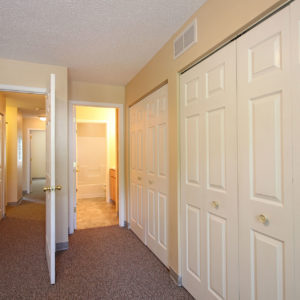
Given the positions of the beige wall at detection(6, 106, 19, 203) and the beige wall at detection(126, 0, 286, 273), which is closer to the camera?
the beige wall at detection(126, 0, 286, 273)

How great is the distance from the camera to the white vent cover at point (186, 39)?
1.83 meters

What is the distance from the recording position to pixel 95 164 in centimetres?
673

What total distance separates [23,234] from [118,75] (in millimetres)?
2980

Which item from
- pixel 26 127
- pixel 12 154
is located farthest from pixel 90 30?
pixel 26 127

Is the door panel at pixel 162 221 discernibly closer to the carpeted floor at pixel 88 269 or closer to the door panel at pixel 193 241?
the carpeted floor at pixel 88 269

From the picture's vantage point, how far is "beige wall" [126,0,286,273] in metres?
1.36

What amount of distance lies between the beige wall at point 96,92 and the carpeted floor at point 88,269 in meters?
2.22

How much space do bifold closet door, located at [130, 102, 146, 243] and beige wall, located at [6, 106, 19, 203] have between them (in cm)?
359

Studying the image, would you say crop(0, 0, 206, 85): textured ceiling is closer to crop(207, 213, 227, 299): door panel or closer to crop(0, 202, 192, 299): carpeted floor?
crop(207, 213, 227, 299): door panel

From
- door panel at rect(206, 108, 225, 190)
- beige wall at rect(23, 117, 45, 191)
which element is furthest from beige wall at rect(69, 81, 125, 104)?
beige wall at rect(23, 117, 45, 191)

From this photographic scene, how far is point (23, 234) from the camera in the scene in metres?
3.52

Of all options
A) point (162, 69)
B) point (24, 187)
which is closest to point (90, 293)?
point (162, 69)

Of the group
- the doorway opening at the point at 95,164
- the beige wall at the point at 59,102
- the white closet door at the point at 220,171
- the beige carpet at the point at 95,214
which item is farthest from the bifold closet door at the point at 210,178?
the doorway opening at the point at 95,164

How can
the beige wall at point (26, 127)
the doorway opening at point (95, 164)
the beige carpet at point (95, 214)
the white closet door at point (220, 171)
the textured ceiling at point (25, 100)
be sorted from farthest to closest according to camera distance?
the beige wall at point (26, 127) < the doorway opening at point (95, 164) < the textured ceiling at point (25, 100) < the beige carpet at point (95, 214) < the white closet door at point (220, 171)
